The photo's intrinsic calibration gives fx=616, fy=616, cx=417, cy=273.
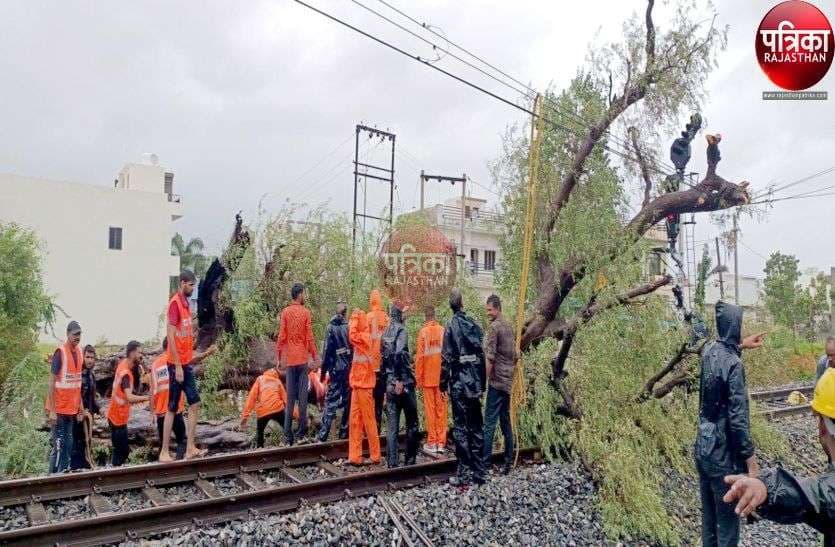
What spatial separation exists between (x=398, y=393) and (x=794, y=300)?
37991mm

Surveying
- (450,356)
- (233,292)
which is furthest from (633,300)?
(233,292)

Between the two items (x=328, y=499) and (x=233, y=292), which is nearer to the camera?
(x=328, y=499)

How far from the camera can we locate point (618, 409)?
26.7 ft

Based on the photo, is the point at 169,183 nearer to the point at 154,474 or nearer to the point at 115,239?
the point at 115,239

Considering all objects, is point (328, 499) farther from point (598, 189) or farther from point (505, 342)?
point (598, 189)

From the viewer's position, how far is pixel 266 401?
9031 millimetres

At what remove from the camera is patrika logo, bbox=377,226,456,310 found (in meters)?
12.5

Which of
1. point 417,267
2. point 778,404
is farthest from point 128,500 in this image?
point 778,404

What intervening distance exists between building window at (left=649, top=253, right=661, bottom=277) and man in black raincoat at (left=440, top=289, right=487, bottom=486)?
4043 mm

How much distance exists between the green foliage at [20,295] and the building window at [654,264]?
12836mm

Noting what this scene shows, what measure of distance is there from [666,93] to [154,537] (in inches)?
367

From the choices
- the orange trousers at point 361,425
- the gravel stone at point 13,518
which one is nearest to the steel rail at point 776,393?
the orange trousers at point 361,425

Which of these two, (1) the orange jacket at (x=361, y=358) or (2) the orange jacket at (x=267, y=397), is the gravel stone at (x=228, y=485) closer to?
(1) the orange jacket at (x=361, y=358)

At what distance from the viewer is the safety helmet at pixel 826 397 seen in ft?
9.35
